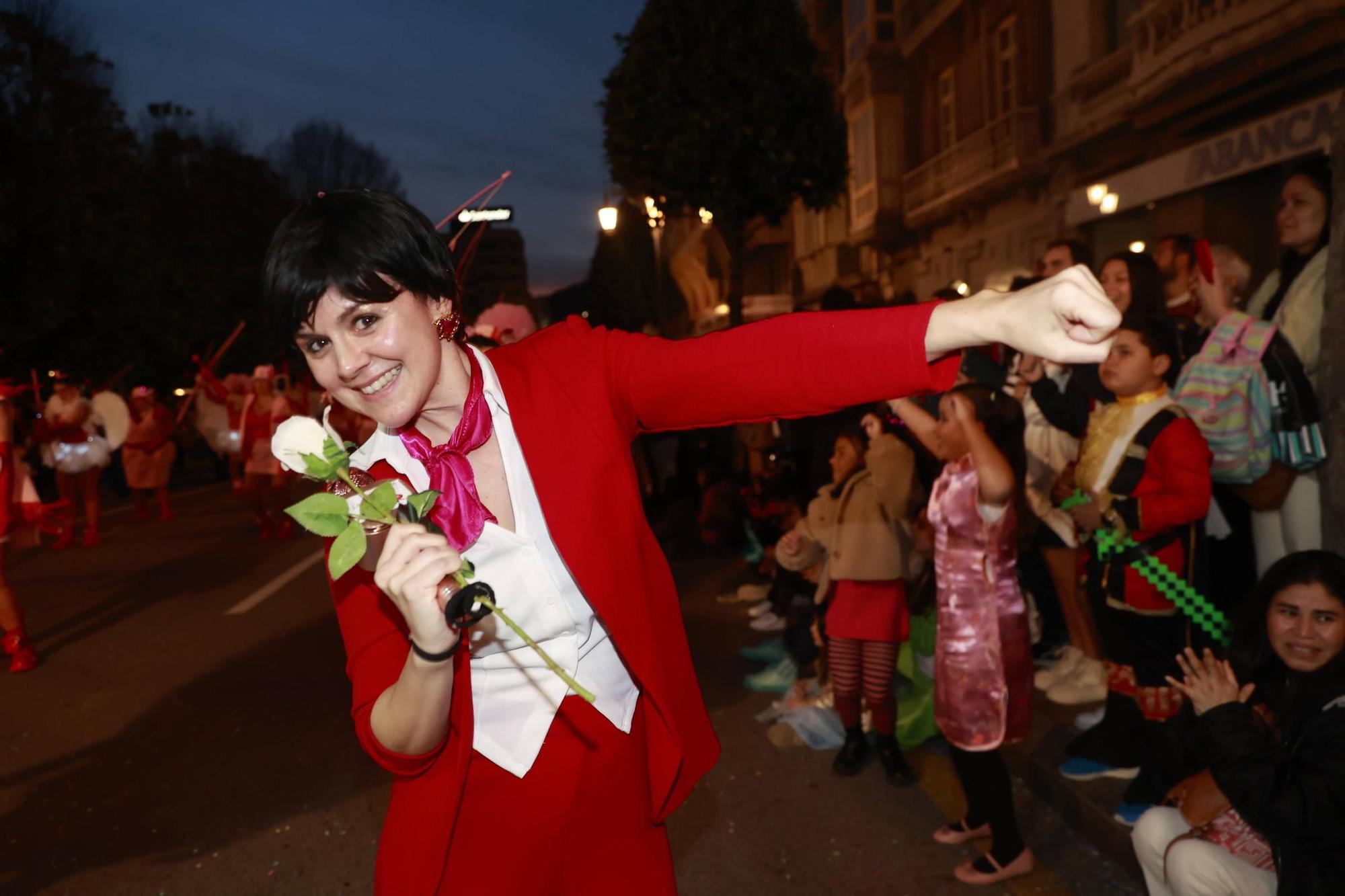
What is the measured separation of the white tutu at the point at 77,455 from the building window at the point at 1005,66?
1368 centimetres

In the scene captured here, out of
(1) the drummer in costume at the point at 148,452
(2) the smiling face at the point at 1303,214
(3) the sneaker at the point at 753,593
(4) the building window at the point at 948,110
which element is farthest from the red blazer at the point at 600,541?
(4) the building window at the point at 948,110

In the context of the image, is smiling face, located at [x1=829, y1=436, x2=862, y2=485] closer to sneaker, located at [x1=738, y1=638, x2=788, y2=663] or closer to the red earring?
sneaker, located at [x1=738, y1=638, x2=788, y2=663]

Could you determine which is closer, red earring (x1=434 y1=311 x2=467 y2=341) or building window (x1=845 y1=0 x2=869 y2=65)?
red earring (x1=434 y1=311 x2=467 y2=341)

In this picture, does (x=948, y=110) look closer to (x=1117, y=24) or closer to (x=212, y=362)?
(x=1117, y=24)

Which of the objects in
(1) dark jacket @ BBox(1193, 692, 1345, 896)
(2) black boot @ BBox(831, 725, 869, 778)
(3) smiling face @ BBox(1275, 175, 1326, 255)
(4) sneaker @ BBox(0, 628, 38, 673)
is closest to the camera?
(1) dark jacket @ BBox(1193, 692, 1345, 896)

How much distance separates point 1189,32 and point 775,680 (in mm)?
8901

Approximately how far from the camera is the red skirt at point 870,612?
4426mm

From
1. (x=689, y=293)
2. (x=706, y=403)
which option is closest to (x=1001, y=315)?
(x=706, y=403)

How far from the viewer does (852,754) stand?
179 inches

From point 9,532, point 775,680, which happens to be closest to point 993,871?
point 775,680

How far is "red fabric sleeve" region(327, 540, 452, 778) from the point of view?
1.65 metres

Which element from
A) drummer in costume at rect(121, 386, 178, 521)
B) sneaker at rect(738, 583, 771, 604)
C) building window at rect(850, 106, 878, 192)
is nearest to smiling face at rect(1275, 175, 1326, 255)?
sneaker at rect(738, 583, 771, 604)

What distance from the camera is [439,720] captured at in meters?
1.57

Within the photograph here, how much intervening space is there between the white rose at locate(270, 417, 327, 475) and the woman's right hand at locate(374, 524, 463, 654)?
7.3 inches
